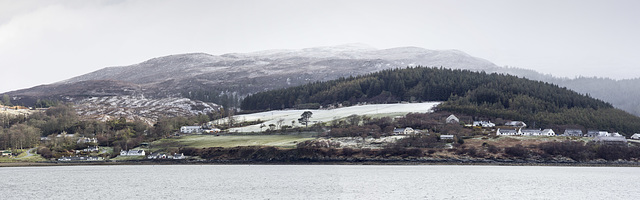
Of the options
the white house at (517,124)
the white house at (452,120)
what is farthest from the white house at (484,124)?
the white house at (452,120)

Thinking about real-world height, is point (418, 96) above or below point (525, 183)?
above

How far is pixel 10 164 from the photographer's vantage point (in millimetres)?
102750

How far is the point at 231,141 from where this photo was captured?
119m

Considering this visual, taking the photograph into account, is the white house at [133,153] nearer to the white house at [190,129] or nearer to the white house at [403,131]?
the white house at [190,129]

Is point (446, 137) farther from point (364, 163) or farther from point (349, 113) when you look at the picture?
point (349, 113)

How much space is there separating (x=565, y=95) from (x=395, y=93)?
55.1m

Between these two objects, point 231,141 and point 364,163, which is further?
point 231,141

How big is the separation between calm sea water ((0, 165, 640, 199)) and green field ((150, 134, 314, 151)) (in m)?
25.5

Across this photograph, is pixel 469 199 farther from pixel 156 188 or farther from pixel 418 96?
pixel 418 96

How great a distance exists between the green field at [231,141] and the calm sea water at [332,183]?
25.5 meters

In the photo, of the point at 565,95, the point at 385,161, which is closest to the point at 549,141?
the point at 385,161

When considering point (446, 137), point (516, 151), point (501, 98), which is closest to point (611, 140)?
point (516, 151)

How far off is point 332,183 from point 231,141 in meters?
57.2

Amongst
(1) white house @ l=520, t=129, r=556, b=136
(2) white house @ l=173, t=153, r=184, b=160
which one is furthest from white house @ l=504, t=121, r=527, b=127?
(2) white house @ l=173, t=153, r=184, b=160
